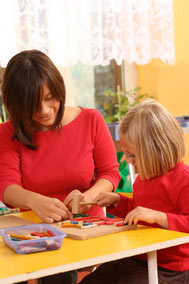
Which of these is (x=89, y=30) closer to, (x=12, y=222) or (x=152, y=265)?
(x=12, y=222)

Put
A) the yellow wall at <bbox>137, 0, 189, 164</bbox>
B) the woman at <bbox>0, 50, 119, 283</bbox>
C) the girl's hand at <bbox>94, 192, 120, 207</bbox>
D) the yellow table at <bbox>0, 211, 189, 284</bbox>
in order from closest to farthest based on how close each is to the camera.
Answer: the yellow table at <bbox>0, 211, 189, 284</bbox>, the girl's hand at <bbox>94, 192, 120, 207</bbox>, the woman at <bbox>0, 50, 119, 283</bbox>, the yellow wall at <bbox>137, 0, 189, 164</bbox>

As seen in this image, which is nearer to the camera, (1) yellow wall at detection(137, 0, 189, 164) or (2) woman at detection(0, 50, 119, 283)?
(2) woman at detection(0, 50, 119, 283)

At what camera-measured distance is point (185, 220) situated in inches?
51.9

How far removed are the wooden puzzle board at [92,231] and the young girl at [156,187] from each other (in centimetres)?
4

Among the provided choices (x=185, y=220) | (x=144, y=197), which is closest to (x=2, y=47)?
(x=144, y=197)

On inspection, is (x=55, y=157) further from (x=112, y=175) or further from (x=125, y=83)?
(x=125, y=83)

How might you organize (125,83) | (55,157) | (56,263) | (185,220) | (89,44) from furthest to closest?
1. (125,83)
2. (89,44)
3. (55,157)
4. (185,220)
5. (56,263)

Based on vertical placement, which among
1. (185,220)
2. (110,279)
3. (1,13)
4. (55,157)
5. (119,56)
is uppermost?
(1,13)

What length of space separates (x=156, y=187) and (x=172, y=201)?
0.23 ft

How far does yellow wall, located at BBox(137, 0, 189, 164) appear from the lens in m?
3.32

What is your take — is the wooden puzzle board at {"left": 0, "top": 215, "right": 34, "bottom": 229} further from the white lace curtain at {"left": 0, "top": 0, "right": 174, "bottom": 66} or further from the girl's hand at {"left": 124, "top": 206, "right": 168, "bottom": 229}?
the white lace curtain at {"left": 0, "top": 0, "right": 174, "bottom": 66}

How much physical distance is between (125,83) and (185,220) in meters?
2.50

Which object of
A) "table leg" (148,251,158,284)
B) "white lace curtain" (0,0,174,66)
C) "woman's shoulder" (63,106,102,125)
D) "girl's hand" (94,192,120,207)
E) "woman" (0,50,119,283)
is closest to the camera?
"table leg" (148,251,158,284)

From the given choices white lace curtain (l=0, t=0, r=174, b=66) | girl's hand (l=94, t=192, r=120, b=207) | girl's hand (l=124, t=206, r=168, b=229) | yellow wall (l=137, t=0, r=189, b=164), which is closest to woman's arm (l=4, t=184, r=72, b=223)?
girl's hand (l=94, t=192, r=120, b=207)
